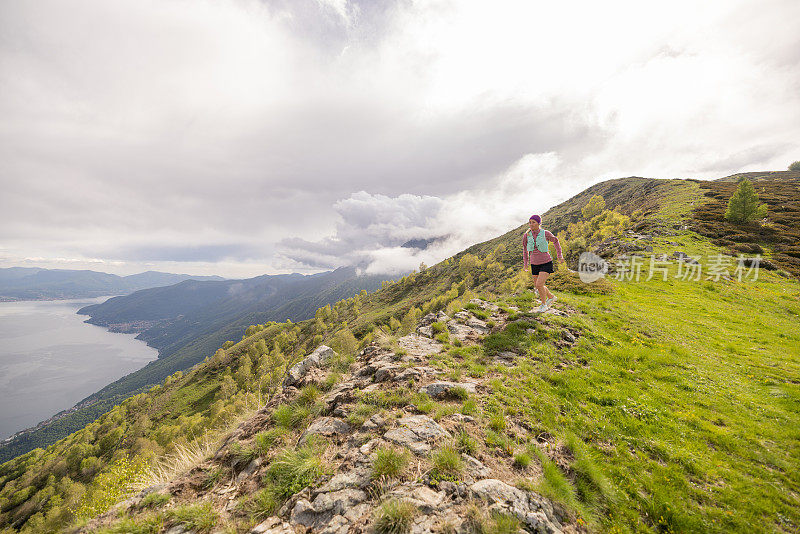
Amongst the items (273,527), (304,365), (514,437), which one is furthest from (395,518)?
(304,365)

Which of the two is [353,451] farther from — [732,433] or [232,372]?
[232,372]

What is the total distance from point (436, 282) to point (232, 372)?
120014 millimetres

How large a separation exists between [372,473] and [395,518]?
146 centimetres

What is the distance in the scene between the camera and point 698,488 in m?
6.70

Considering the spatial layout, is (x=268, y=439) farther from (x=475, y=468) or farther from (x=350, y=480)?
(x=475, y=468)

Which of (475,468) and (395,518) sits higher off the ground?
(395,518)

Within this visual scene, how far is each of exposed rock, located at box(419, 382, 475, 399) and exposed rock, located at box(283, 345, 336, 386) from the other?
5.50 m

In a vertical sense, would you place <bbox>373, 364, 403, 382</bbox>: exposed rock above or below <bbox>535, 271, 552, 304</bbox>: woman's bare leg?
below

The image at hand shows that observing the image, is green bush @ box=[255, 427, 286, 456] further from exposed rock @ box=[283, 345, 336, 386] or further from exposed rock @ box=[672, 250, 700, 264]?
exposed rock @ box=[672, 250, 700, 264]

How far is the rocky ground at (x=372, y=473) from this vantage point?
559cm

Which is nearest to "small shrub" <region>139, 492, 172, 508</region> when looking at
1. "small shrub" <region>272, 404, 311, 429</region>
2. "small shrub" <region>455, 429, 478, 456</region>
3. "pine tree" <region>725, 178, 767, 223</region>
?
"small shrub" <region>272, 404, 311, 429</region>

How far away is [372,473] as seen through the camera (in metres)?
6.55

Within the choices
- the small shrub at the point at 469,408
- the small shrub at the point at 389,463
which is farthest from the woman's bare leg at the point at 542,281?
the small shrub at the point at 389,463

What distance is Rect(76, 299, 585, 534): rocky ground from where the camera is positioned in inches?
220
